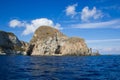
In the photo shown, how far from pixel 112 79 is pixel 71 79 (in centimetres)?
649

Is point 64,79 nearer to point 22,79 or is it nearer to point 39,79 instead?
point 39,79

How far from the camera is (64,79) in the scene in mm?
35312

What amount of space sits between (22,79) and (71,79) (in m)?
7.72

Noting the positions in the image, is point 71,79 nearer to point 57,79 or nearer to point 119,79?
point 57,79

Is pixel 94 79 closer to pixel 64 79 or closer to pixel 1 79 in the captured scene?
pixel 64 79

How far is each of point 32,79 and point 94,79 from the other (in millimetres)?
9889

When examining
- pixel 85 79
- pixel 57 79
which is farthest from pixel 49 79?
pixel 85 79

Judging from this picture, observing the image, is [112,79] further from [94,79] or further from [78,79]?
[78,79]

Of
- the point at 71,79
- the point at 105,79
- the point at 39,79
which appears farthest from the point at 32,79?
the point at 105,79

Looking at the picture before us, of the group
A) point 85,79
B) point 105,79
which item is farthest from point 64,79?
point 105,79

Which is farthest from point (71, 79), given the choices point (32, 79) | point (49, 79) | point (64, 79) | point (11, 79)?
point (11, 79)

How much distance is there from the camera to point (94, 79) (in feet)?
118

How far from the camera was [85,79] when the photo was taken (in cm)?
3594

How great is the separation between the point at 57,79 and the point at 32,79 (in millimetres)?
3926
